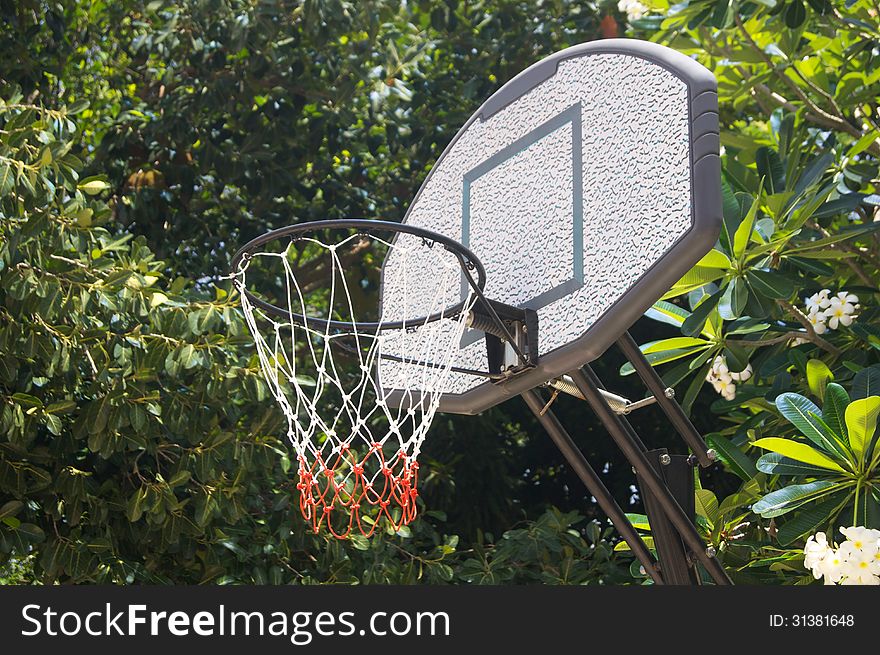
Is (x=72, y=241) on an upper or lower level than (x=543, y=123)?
upper

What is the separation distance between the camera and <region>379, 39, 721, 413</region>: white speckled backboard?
2.29 metres

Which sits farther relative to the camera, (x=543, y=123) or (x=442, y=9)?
(x=442, y=9)

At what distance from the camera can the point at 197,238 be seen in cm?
505

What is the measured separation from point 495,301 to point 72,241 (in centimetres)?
176

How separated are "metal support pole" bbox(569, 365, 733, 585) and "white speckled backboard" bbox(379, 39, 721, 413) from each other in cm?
14

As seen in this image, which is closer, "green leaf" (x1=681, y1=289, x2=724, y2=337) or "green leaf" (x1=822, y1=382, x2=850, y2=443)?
"green leaf" (x1=822, y1=382, x2=850, y2=443)

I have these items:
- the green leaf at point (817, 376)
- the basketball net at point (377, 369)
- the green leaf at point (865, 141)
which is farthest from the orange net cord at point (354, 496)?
the green leaf at point (865, 141)

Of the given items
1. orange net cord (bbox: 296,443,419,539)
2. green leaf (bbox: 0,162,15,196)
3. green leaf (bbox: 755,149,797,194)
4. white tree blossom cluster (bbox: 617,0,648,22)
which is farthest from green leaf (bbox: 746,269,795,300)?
green leaf (bbox: 0,162,15,196)

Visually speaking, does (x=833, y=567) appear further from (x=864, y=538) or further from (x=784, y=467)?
(x=784, y=467)

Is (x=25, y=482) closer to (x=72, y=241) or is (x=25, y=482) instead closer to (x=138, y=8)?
(x=72, y=241)

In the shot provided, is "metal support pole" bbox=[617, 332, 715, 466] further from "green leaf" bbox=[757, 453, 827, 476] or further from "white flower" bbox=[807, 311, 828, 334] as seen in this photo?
"white flower" bbox=[807, 311, 828, 334]

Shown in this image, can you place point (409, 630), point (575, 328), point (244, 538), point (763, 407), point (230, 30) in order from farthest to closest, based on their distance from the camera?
point (230, 30), point (244, 538), point (763, 407), point (409, 630), point (575, 328)

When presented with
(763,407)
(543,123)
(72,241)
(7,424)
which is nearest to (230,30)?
(72,241)

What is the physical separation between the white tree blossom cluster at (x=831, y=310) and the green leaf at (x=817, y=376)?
1.20 feet
